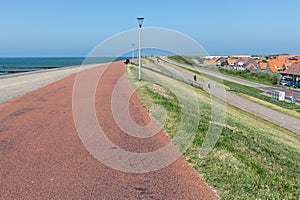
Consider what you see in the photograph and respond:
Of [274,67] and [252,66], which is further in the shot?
[252,66]

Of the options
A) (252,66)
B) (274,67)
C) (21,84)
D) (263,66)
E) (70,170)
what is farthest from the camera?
(252,66)

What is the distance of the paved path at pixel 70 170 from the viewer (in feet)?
16.6

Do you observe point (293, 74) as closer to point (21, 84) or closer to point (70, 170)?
point (21, 84)

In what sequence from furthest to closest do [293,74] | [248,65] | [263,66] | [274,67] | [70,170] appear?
1. [248,65]
2. [263,66]
3. [274,67]
4. [293,74]
5. [70,170]

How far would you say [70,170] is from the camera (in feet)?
19.5

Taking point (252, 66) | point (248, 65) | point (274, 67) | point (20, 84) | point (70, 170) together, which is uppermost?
point (248, 65)

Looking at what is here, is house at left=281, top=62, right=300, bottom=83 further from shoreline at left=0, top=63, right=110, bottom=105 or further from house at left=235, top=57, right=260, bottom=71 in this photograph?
shoreline at left=0, top=63, right=110, bottom=105

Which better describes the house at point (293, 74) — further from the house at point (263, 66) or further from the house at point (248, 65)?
the house at point (248, 65)

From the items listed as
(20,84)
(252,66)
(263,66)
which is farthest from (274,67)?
(20,84)

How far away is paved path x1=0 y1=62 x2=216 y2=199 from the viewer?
16.6ft

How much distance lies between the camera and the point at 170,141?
788 centimetres

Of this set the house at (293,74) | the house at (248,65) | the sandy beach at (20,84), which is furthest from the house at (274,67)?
the sandy beach at (20,84)

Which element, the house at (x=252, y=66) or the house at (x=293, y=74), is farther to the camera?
the house at (x=252, y=66)

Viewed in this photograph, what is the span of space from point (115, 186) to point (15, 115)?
7.14 m
